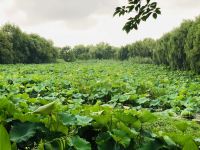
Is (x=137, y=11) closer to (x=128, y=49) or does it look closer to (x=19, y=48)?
(x=19, y=48)

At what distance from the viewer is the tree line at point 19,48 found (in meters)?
42.1

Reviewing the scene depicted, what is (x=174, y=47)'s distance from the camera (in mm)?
29094

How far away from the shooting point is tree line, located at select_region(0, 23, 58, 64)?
42125 millimetres

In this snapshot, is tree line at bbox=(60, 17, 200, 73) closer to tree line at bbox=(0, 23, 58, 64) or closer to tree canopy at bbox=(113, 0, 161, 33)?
tree line at bbox=(0, 23, 58, 64)

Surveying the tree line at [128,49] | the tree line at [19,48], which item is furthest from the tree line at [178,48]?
the tree line at [19,48]

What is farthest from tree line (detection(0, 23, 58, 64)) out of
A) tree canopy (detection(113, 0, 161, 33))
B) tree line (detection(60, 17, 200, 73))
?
tree canopy (detection(113, 0, 161, 33))

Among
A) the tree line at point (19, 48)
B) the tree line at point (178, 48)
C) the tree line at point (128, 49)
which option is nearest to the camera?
the tree line at point (178, 48)

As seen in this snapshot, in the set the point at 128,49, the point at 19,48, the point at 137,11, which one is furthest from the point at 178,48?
the point at 128,49

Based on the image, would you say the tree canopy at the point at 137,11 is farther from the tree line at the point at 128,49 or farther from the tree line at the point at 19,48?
the tree line at the point at 19,48

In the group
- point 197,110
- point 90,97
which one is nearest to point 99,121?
point 197,110

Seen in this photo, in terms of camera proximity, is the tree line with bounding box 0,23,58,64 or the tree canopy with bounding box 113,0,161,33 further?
the tree line with bounding box 0,23,58,64

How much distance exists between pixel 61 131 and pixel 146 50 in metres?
61.2

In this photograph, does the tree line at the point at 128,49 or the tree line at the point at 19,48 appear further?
the tree line at the point at 19,48

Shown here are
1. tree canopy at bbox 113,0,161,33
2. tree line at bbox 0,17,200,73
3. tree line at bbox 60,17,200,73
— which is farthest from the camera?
tree line at bbox 0,17,200,73
